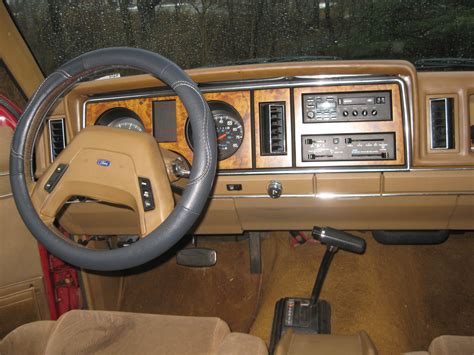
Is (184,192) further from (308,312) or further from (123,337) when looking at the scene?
(308,312)

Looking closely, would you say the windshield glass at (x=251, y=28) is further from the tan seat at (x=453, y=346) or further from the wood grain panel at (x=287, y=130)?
the tan seat at (x=453, y=346)

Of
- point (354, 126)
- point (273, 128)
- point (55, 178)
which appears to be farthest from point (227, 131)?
point (55, 178)

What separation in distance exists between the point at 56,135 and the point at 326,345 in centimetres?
161

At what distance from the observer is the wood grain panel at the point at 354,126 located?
201 cm

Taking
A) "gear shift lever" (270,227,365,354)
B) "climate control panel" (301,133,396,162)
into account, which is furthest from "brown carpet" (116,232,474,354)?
"climate control panel" (301,133,396,162)

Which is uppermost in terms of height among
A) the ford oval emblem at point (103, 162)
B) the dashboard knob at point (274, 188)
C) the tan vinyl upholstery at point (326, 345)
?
the ford oval emblem at point (103, 162)

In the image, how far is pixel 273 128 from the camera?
2090 millimetres

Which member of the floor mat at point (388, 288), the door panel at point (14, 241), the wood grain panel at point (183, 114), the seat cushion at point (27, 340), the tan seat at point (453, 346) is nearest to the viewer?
the tan seat at point (453, 346)

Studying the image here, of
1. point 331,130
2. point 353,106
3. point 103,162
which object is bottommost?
point 103,162

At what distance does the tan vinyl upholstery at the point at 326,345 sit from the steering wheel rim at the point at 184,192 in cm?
57

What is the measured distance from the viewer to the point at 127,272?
3.10 m

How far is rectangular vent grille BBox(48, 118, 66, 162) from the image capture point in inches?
89.2

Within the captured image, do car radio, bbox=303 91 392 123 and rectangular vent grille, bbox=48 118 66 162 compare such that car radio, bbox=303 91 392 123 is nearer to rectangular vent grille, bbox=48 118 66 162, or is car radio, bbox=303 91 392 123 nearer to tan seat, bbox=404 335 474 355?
tan seat, bbox=404 335 474 355

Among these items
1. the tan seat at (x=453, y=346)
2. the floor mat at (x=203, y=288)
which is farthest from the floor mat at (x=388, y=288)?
the tan seat at (x=453, y=346)
